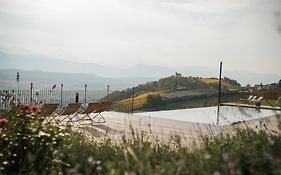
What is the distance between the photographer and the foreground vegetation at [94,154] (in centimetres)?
374

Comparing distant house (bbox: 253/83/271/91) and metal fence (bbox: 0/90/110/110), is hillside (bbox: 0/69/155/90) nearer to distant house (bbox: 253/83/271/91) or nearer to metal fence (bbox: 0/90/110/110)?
metal fence (bbox: 0/90/110/110)

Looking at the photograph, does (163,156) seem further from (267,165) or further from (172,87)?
(172,87)

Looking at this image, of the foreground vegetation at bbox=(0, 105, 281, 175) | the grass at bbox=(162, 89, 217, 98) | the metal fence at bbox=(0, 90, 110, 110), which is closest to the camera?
the foreground vegetation at bbox=(0, 105, 281, 175)

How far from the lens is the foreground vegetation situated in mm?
3744

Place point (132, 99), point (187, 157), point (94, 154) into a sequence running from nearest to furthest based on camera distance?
point (187, 157) → point (94, 154) → point (132, 99)

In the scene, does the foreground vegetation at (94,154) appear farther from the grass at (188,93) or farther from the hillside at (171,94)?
the grass at (188,93)

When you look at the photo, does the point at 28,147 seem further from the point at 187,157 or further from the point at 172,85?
the point at 172,85

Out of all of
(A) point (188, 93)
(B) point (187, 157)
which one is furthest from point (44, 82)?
(B) point (187, 157)

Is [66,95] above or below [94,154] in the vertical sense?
above

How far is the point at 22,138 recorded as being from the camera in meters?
4.32

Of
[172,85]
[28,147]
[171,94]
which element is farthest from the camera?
[172,85]

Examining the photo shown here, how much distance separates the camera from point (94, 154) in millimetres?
4738

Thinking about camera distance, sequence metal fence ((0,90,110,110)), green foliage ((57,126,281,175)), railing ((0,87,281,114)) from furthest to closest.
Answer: railing ((0,87,281,114)) < metal fence ((0,90,110,110)) < green foliage ((57,126,281,175))

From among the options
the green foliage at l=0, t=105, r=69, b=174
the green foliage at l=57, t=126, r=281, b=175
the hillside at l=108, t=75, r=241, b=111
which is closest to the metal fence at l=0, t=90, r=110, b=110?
the hillside at l=108, t=75, r=241, b=111
